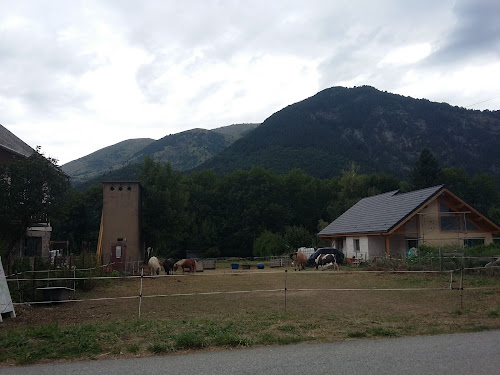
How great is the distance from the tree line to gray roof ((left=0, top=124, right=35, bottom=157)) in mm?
20649

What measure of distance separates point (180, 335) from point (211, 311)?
3.92 meters

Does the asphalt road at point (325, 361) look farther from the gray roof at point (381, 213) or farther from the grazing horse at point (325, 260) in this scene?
the grazing horse at point (325, 260)

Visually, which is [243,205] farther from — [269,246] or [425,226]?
[425,226]

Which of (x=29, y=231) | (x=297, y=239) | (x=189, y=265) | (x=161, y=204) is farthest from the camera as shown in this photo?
(x=161, y=204)

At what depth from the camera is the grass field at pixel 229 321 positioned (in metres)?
7.91

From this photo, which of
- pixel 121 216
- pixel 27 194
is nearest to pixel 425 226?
pixel 121 216

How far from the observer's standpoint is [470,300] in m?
13.0

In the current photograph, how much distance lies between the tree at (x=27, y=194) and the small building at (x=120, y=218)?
1564cm

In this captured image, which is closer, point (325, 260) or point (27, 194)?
point (27, 194)

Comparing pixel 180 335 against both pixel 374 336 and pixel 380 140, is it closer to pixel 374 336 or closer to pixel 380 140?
pixel 374 336

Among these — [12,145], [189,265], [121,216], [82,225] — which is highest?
[12,145]

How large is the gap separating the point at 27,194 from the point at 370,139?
320 ft

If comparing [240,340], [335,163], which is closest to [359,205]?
[240,340]

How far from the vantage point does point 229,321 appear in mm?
10031
